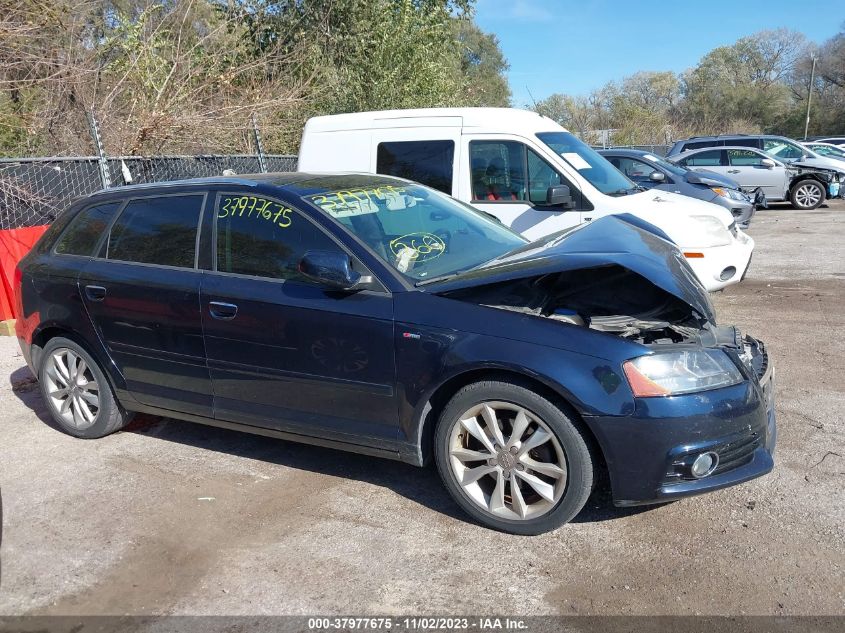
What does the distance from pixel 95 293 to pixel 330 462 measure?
6.01ft

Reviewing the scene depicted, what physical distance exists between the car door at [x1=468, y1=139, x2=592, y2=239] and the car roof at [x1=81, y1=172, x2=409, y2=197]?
241cm

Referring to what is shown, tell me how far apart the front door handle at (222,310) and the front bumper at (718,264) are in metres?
4.55

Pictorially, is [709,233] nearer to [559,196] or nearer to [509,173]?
[559,196]

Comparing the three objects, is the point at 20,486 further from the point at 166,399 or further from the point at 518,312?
the point at 518,312

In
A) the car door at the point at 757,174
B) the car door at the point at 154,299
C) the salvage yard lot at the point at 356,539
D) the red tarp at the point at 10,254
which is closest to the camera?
the salvage yard lot at the point at 356,539

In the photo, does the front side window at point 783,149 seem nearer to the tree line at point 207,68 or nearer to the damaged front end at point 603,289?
the tree line at point 207,68

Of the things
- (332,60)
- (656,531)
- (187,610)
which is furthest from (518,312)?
(332,60)

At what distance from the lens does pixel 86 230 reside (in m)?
4.93

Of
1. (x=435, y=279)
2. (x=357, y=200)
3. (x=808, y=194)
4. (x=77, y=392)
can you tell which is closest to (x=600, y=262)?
(x=435, y=279)

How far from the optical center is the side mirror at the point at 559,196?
22.4 feet

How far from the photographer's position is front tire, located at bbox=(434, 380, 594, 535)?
132 inches

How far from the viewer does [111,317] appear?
15.1 ft

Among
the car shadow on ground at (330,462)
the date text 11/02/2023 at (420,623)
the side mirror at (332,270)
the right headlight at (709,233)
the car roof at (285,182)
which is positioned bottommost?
the car shadow on ground at (330,462)

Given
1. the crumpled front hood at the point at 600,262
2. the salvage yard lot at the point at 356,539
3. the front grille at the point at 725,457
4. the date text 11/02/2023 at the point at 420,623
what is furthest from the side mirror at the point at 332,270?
the front grille at the point at 725,457
